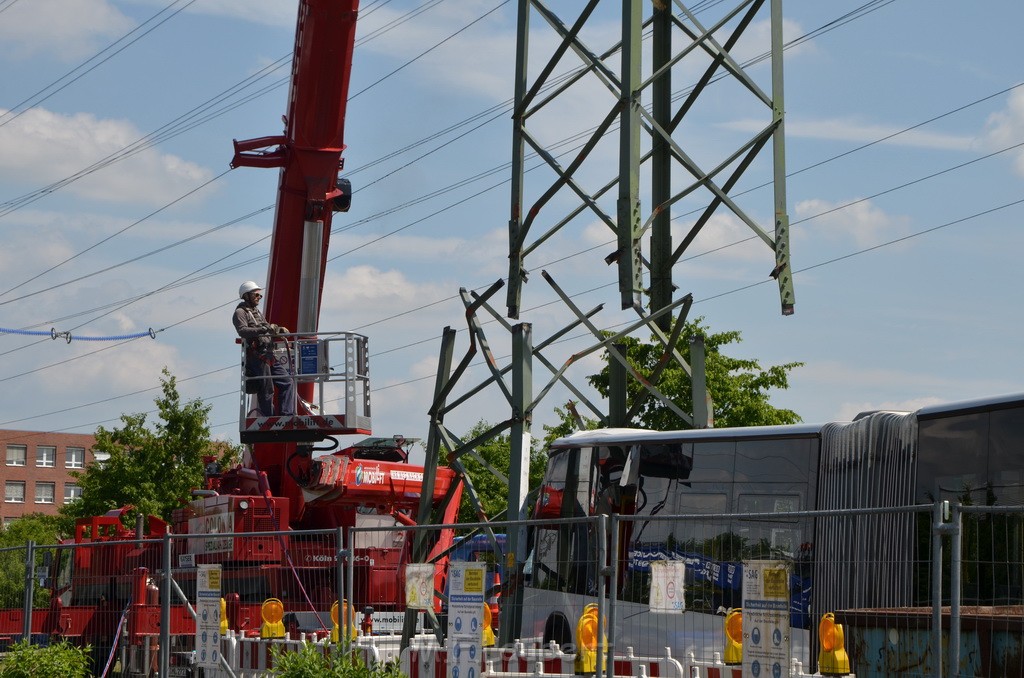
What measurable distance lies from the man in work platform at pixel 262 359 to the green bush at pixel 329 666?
7696mm

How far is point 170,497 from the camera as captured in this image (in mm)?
44000

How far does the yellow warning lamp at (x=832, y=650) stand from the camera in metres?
8.37

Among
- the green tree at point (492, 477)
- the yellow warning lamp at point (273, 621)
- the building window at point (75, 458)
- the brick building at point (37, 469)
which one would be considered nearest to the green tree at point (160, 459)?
the green tree at point (492, 477)

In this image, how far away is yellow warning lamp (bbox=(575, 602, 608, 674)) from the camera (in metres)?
9.20

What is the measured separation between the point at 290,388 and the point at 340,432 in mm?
921

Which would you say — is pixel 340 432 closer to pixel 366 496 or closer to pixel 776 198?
pixel 366 496

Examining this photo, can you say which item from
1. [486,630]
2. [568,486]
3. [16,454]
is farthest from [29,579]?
[16,454]

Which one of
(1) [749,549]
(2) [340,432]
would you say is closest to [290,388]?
(2) [340,432]

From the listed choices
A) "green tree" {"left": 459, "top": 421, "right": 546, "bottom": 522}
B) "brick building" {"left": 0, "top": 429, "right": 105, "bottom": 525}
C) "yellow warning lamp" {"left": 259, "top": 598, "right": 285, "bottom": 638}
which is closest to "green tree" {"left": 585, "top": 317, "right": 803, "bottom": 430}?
"green tree" {"left": 459, "top": 421, "right": 546, "bottom": 522}

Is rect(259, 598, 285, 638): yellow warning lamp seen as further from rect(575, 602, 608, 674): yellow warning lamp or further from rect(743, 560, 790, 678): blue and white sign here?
rect(743, 560, 790, 678): blue and white sign

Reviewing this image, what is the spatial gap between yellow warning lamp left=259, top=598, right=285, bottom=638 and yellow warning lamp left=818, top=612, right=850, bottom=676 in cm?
612

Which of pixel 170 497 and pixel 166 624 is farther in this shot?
pixel 170 497

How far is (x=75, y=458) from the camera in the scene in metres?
126

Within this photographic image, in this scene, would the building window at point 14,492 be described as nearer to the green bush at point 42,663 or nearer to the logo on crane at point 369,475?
the logo on crane at point 369,475
